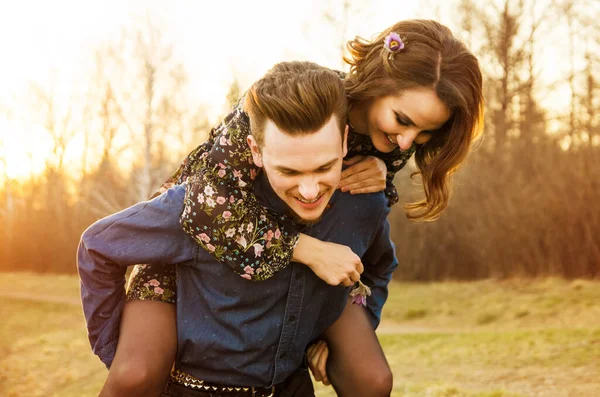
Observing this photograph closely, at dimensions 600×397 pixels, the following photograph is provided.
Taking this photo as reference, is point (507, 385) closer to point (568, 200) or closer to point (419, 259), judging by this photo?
point (568, 200)

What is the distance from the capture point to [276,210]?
2.90m

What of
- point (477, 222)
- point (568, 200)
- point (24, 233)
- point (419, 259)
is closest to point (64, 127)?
point (24, 233)

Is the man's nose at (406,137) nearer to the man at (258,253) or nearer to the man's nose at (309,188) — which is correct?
the man at (258,253)

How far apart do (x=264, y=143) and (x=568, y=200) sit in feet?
39.2

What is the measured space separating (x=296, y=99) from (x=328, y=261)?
0.68 metres

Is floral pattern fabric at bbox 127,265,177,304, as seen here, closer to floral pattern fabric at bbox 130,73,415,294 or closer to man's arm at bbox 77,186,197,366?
man's arm at bbox 77,186,197,366

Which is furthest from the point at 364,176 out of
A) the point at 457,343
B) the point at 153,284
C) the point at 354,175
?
the point at 457,343

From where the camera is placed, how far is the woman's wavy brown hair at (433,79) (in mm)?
2953

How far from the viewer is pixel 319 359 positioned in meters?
3.27

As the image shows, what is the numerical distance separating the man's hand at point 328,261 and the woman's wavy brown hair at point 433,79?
0.60 meters

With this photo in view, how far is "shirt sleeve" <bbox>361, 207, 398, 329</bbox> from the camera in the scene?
3393mm

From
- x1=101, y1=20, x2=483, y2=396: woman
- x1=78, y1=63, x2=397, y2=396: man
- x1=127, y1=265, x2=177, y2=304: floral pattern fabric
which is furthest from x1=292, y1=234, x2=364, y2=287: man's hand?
x1=127, y1=265, x2=177, y2=304: floral pattern fabric

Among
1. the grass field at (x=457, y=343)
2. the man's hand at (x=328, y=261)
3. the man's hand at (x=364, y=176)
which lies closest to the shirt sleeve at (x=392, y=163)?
the man's hand at (x=364, y=176)

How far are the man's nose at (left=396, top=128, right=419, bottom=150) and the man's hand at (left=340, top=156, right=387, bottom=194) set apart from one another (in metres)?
0.21
